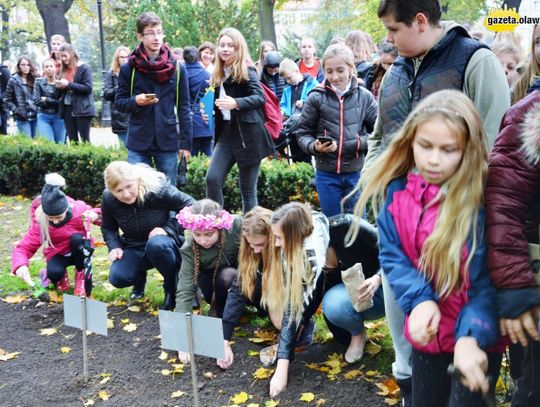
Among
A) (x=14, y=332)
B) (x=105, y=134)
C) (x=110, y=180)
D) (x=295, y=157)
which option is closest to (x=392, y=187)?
(x=110, y=180)

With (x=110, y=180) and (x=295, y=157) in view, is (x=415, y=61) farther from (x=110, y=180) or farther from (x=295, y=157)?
(x=295, y=157)

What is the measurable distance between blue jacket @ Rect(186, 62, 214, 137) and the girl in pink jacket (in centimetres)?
307

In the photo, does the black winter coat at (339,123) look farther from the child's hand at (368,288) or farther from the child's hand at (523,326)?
the child's hand at (523,326)

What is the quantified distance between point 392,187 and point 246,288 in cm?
162

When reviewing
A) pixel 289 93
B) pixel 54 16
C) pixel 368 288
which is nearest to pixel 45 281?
pixel 368 288

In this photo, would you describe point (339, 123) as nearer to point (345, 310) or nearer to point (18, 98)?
point (345, 310)

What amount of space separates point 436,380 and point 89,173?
241 inches

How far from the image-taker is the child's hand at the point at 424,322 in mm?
1861

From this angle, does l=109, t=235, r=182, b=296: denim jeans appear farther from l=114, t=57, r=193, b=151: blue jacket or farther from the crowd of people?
l=114, t=57, r=193, b=151: blue jacket

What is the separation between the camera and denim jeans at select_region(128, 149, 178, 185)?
5.20 metres

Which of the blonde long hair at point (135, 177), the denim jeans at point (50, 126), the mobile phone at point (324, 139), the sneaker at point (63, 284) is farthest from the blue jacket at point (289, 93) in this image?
the sneaker at point (63, 284)

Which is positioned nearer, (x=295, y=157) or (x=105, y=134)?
(x=295, y=157)

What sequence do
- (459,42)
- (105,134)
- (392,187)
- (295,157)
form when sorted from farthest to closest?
1. (105,134)
2. (295,157)
3. (459,42)
4. (392,187)

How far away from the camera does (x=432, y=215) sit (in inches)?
76.3
